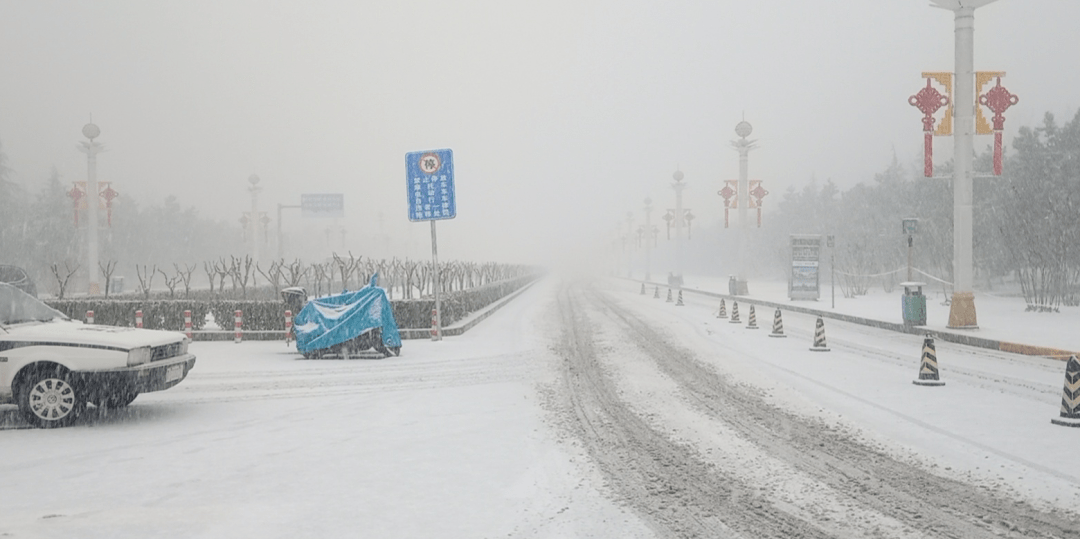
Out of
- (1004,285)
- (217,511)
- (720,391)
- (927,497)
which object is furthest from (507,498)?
(1004,285)

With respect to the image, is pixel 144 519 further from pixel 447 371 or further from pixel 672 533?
pixel 447 371

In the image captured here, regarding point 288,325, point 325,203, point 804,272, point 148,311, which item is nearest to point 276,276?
point 148,311

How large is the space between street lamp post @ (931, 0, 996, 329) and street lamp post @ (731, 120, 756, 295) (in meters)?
21.7

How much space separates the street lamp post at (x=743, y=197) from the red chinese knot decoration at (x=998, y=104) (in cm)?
2203

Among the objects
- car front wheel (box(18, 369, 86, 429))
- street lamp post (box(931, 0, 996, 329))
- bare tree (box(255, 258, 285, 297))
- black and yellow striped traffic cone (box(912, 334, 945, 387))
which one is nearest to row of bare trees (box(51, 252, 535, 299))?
bare tree (box(255, 258, 285, 297))

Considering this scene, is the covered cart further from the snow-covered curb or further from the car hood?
the snow-covered curb

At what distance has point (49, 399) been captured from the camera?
830 cm

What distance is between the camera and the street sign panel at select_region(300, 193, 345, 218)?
64.8 meters

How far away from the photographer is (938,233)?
42031 mm

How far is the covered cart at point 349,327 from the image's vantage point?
14570 millimetres

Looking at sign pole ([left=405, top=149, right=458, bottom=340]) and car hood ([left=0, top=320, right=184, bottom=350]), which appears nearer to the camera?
car hood ([left=0, top=320, right=184, bottom=350])

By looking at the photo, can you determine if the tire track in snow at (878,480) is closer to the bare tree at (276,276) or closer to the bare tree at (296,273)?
the bare tree at (276,276)

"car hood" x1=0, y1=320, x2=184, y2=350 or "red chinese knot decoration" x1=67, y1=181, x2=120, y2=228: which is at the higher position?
"red chinese knot decoration" x1=67, y1=181, x2=120, y2=228

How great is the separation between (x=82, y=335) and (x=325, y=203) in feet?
192
